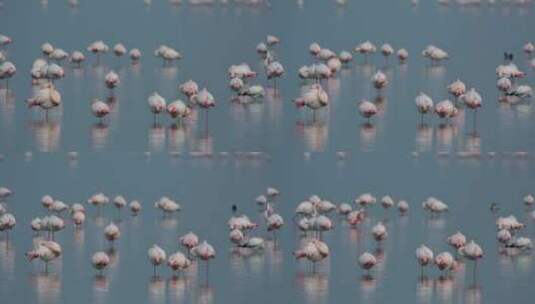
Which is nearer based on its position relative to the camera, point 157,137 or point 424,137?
point 157,137

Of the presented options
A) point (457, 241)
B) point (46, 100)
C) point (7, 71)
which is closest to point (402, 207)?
point (457, 241)

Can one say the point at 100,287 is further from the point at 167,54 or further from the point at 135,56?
the point at 135,56

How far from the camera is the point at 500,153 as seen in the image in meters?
26.2

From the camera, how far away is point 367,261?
21281mm

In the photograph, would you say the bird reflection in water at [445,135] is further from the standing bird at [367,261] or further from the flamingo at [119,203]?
the standing bird at [367,261]

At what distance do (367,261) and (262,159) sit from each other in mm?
4603

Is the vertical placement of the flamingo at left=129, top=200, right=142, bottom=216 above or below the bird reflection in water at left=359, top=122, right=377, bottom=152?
below

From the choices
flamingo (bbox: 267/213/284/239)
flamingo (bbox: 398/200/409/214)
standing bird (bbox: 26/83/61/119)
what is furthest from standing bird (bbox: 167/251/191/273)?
standing bird (bbox: 26/83/61/119)

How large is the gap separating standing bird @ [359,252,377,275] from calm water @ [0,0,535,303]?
0.29 feet

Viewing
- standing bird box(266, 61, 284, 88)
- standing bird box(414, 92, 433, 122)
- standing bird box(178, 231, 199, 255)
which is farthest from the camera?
standing bird box(266, 61, 284, 88)

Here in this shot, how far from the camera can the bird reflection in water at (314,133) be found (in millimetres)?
26094

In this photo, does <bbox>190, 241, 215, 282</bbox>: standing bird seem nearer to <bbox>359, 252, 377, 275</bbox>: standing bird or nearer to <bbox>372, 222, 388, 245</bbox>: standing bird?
<bbox>359, 252, 377, 275</bbox>: standing bird

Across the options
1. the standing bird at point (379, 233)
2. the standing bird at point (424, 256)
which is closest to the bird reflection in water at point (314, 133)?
the standing bird at point (379, 233)

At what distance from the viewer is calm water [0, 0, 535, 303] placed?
21.0m
